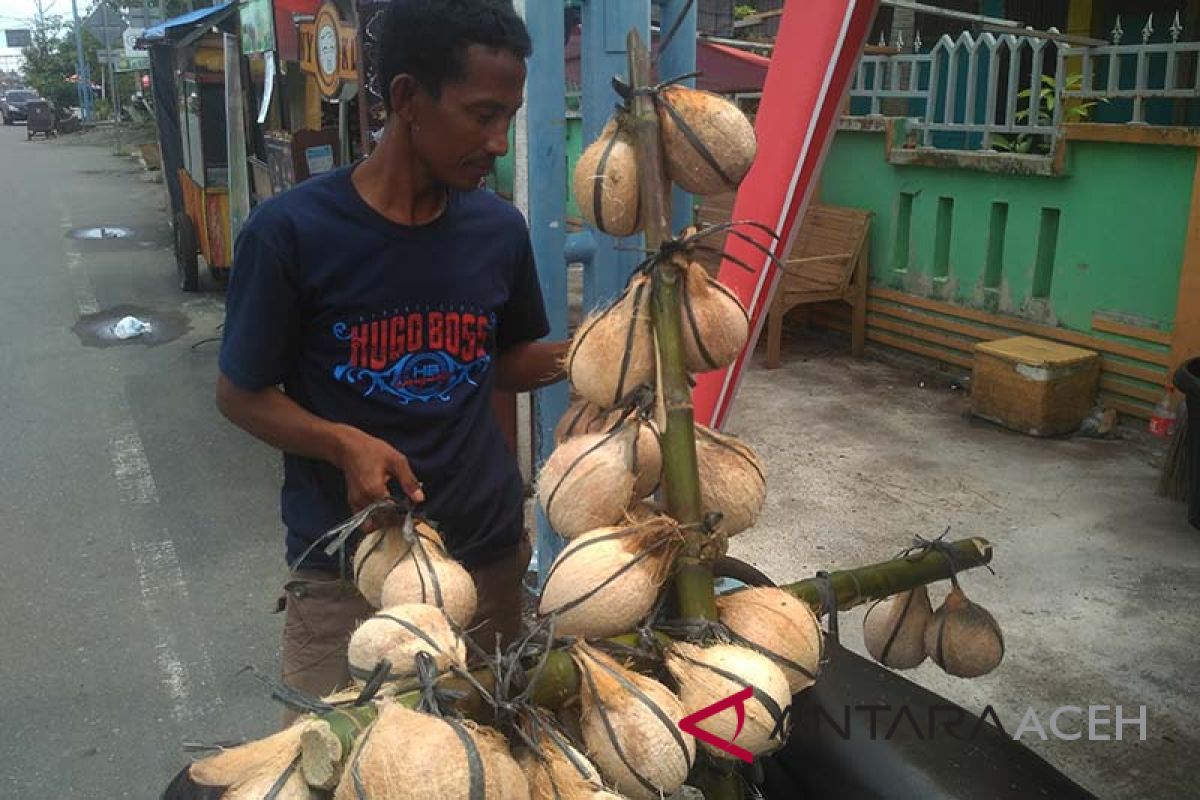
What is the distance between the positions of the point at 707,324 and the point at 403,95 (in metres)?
0.71

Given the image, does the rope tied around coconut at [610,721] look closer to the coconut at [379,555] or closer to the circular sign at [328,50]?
the coconut at [379,555]

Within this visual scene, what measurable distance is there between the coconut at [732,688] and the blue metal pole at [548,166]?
1.78m

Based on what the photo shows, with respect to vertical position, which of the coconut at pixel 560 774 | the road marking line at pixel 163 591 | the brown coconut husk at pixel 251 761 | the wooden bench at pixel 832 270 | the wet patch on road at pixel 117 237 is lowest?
the road marking line at pixel 163 591

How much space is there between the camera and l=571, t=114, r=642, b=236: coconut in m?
1.14

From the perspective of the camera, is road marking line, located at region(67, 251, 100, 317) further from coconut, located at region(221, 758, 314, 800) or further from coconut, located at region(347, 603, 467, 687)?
coconut, located at region(221, 758, 314, 800)

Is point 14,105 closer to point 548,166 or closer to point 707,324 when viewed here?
point 548,166

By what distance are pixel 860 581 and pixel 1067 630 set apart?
116 inches

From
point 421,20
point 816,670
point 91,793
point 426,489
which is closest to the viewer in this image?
point 816,670

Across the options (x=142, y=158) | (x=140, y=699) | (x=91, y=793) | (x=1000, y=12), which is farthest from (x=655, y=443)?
(x=142, y=158)

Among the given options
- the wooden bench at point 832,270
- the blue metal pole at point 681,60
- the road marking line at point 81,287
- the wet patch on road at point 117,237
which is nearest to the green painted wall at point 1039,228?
the wooden bench at point 832,270

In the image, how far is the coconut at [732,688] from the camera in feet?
3.21

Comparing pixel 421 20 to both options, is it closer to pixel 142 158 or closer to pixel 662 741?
pixel 662 741

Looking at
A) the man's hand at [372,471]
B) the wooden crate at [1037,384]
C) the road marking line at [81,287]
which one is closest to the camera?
the man's hand at [372,471]

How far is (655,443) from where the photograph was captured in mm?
1117
